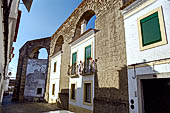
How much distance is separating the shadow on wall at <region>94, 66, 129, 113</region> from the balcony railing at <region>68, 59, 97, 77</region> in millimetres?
1239

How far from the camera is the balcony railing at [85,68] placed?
27.6 feet

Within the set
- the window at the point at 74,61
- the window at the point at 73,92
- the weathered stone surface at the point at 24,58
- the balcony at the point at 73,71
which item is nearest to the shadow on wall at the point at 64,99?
the window at the point at 73,92

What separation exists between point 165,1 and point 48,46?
1716 centimetres

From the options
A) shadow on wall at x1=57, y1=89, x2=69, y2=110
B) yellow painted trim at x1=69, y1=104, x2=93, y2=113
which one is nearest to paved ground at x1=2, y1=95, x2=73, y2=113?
shadow on wall at x1=57, y1=89, x2=69, y2=110

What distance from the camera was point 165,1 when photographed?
498cm

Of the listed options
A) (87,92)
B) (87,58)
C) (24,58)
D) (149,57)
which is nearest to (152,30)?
(149,57)

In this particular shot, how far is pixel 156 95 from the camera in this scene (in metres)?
4.90

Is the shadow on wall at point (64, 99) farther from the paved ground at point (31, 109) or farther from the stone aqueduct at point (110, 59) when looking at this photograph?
the stone aqueduct at point (110, 59)

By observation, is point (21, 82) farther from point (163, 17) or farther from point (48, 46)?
point (163, 17)

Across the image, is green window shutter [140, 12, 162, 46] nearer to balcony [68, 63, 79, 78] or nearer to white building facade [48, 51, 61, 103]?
balcony [68, 63, 79, 78]

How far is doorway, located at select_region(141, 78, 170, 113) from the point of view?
4.57 metres

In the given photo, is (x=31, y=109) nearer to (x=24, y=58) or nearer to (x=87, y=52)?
(x=87, y=52)

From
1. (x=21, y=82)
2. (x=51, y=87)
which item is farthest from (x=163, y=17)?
(x=21, y=82)

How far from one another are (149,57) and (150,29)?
1253 millimetres
